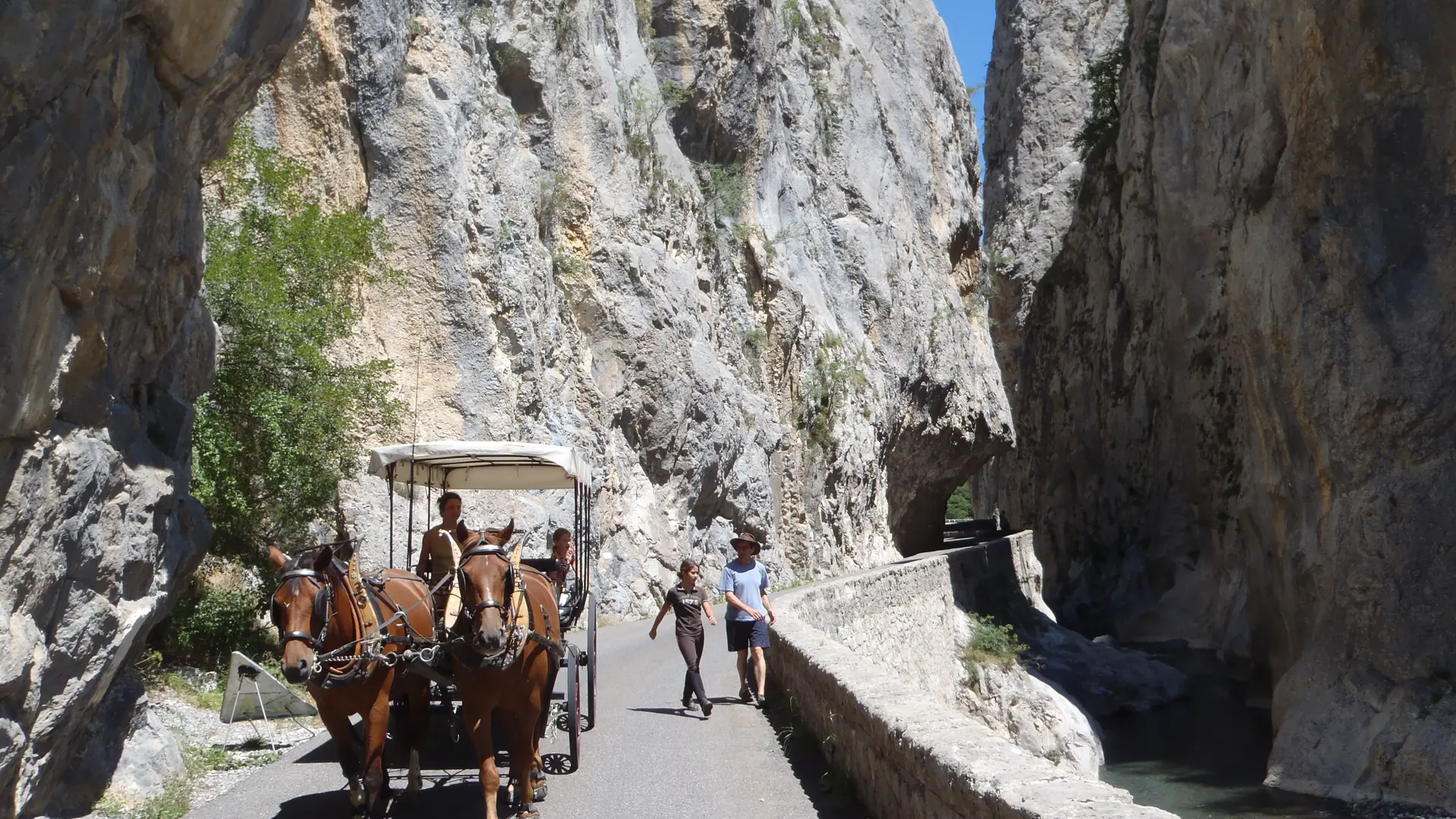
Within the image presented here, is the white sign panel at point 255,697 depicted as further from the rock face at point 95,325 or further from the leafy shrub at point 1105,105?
the leafy shrub at point 1105,105

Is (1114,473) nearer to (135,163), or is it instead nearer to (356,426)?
(356,426)

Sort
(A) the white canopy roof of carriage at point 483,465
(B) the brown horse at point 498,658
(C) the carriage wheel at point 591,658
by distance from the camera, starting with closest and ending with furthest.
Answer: (B) the brown horse at point 498,658 → (A) the white canopy roof of carriage at point 483,465 → (C) the carriage wheel at point 591,658

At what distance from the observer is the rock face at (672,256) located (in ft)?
72.5

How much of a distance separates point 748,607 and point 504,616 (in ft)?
17.8

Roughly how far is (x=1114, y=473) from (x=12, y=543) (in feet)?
130

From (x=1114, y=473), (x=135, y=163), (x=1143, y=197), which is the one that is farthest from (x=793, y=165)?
(x=135, y=163)

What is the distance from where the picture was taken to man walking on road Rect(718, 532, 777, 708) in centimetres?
1254

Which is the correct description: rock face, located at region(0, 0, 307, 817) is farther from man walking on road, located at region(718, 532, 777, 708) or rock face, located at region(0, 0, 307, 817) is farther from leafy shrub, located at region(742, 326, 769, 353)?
leafy shrub, located at region(742, 326, 769, 353)

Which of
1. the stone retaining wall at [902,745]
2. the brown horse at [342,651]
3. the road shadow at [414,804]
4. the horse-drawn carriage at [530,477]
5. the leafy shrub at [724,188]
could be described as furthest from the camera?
the leafy shrub at [724,188]

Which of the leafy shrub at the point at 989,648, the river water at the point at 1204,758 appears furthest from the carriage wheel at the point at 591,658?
the leafy shrub at the point at 989,648

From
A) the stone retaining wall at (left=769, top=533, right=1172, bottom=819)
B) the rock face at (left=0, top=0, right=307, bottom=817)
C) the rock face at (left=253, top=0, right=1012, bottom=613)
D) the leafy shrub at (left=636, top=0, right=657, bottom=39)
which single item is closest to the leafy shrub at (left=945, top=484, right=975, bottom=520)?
the rock face at (left=253, top=0, right=1012, bottom=613)

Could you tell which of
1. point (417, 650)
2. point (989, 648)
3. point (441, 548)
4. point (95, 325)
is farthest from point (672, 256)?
point (417, 650)

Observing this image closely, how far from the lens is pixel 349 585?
7570 mm

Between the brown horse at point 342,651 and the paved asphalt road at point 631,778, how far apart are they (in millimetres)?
782
